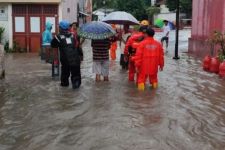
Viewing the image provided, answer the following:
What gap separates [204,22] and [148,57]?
391 inches

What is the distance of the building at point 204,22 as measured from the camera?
17.2m

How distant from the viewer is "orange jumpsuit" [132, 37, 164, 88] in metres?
10.6

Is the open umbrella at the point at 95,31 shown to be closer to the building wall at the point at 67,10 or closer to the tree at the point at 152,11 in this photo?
the building wall at the point at 67,10

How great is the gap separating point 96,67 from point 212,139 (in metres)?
5.64

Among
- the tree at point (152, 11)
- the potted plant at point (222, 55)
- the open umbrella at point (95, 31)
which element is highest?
the tree at point (152, 11)

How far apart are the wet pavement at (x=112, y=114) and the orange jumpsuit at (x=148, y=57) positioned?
446 mm

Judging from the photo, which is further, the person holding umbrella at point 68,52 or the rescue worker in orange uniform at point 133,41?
the rescue worker in orange uniform at point 133,41

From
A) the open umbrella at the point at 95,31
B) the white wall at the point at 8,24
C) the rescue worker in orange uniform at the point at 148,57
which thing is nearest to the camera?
the rescue worker in orange uniform at the point at 148,57

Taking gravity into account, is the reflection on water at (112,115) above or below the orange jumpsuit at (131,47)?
below

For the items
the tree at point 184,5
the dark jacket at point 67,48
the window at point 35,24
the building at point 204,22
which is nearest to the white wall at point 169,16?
the tree at point 184,5

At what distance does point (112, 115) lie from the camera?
8297mm

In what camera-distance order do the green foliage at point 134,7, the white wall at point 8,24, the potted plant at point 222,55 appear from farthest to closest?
the green foliage at point 134,7 < the white wall at point 8,24 < the potted plant at point 222,55

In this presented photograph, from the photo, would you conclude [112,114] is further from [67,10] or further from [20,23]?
[67,10]

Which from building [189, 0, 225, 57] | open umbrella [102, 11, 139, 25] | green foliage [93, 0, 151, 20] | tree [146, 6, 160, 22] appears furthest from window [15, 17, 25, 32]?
tree [146, 6, 160, 22]
